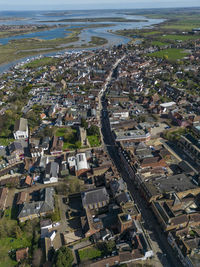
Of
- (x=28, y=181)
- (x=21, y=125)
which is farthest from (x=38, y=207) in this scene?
(x=21, y=125)

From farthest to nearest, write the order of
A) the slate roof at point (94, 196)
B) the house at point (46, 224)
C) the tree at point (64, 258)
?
the slate roof at point (94, 196)
the house at point (46, 224)
the tree at point (64, 258)

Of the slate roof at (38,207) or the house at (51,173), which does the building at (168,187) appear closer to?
the slate roof at (38,207)

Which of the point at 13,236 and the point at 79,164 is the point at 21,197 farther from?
the point at 79,164

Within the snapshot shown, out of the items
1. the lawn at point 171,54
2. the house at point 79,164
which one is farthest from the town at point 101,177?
the lawn at point 171,54

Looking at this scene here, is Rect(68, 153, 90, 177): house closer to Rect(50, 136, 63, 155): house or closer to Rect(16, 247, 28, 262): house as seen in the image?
Rect(50, 136, 63, 155): house

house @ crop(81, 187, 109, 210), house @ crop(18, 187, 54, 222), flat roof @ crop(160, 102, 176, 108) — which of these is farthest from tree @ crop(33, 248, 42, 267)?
flat roof @ crop(160, 102, 176, 108)

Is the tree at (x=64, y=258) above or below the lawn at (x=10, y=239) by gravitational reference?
above
